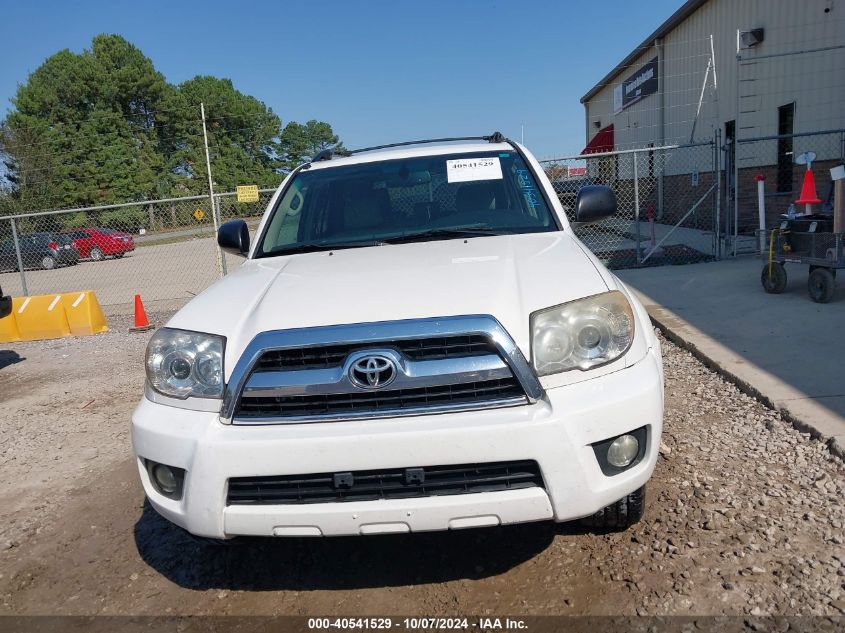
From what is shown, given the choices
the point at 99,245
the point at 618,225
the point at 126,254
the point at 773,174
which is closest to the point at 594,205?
the point at 773,174

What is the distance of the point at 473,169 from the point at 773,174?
41.9 ft

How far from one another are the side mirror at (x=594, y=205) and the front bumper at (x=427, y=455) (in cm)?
162

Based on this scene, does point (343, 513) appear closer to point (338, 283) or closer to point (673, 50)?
point (338, 283)

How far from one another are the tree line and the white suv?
40086 millimetres

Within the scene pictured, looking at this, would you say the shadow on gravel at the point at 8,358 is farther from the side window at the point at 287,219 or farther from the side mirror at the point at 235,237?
the side window at the point at 287,219

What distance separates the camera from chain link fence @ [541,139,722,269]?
38.6ft

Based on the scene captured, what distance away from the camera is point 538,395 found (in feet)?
7.67

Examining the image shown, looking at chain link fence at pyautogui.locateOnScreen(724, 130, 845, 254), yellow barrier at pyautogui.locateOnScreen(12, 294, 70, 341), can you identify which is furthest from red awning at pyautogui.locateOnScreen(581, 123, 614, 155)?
yellow barrier at pyautogui.locateOnScreen(12, 294, 70, 341)

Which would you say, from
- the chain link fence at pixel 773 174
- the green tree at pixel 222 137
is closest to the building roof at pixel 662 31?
the chain link fence at pixel 773 174

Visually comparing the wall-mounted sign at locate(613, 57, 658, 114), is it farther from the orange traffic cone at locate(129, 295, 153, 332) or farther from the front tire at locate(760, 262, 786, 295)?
the orange traffic cone at locate(129, 295, 153, 332)

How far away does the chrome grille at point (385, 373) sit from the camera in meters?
2.34

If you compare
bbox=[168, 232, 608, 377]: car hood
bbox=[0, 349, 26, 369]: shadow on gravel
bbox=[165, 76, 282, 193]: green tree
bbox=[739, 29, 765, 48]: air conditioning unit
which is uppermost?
bbox=[165, 76, 282, 193]: green tree

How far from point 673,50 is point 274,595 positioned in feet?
64.3

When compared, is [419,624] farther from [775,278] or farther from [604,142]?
[604,142]
